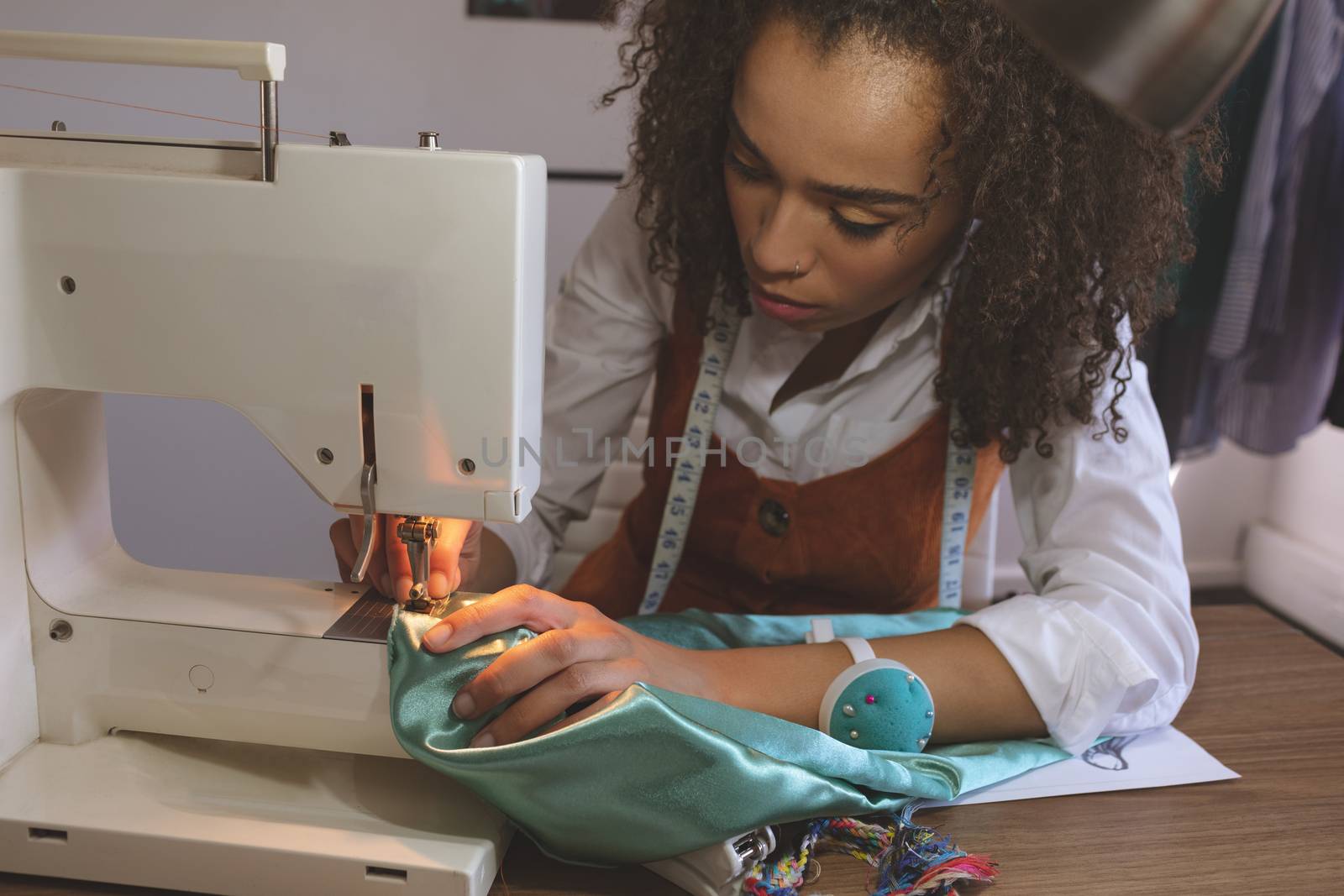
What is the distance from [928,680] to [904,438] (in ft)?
1.25

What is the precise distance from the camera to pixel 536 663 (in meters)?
0.87

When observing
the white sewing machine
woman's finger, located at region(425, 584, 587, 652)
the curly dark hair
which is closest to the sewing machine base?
the white sewing machine

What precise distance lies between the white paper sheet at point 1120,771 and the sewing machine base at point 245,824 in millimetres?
404

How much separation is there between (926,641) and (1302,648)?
0.56 meters

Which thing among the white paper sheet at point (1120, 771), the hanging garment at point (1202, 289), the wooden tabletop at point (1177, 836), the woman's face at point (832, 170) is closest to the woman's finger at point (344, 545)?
the wooden tabletop at point (1177, 836)

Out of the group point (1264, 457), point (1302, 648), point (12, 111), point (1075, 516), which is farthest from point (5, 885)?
point (1264, 457)

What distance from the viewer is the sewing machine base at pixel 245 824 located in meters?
0.82

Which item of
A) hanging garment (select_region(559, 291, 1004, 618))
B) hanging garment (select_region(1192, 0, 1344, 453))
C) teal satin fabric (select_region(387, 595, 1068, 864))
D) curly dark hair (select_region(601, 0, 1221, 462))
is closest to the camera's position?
teal satin fabric (select_region(387, 595, 1068, 864))

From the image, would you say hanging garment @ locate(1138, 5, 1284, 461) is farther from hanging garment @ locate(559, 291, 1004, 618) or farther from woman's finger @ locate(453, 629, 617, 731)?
woman's finger @ locate(453, 629, 617, 731)

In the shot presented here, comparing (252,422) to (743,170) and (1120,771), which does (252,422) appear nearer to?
(743,170)

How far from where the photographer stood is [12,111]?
2037 millimetres

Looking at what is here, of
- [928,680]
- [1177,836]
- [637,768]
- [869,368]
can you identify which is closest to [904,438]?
[869,368]

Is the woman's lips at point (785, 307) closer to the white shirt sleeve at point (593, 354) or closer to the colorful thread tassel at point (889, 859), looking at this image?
the white shirt sleeve at point (593, 354)

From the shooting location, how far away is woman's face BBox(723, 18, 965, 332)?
1.03m
